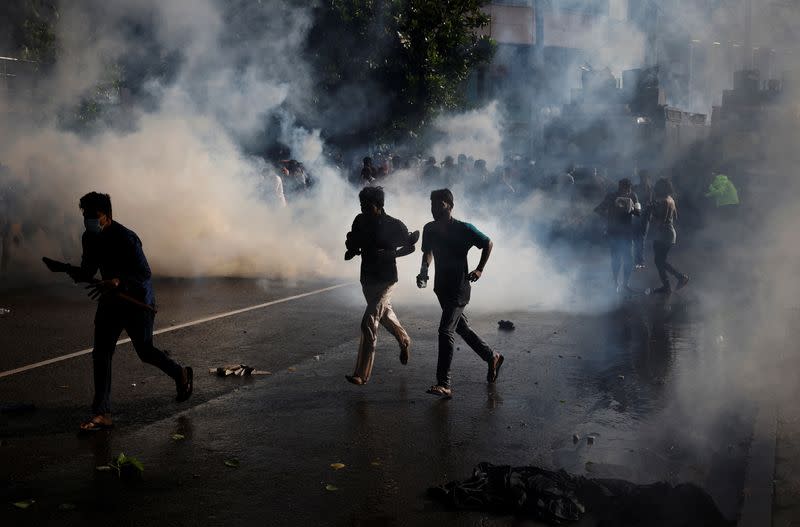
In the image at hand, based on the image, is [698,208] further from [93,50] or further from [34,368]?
[34,368]

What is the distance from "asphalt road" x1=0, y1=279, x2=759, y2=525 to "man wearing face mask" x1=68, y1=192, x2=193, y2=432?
34 cm

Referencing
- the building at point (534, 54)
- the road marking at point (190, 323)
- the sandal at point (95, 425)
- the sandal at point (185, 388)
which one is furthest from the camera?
the building at point (534, 54)

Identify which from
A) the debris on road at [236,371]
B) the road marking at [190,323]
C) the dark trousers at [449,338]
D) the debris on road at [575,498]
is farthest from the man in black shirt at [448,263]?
the road marking at [190,323]

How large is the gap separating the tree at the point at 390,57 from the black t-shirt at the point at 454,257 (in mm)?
12226

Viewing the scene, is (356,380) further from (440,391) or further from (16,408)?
(16,408)

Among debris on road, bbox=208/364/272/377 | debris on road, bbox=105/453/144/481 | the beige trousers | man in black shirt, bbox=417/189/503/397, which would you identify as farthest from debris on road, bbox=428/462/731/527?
debris on road, bbox=208/364/272/377

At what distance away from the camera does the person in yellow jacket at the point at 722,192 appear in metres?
18.6

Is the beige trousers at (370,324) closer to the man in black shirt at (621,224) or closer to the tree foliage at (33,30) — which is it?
the man in black shirt at (621,224)

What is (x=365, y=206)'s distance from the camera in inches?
290

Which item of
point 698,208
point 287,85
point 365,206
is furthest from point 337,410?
point 698,208

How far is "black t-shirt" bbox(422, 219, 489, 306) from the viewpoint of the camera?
7.36 m

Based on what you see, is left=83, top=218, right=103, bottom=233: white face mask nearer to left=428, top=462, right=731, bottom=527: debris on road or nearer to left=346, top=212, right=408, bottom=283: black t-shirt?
left=346, top=212, right=408, bottom=283: black t-shirt

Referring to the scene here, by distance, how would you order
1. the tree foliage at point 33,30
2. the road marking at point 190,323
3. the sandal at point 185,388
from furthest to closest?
the tree foliage at point 33,30 < the road marking at point 190,323 < the sandal at point 185,388

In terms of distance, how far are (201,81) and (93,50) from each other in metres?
2.08
